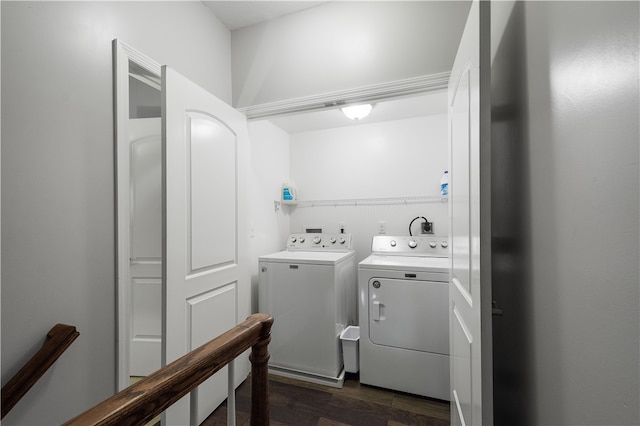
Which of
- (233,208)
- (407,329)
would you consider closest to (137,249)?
(233,208)

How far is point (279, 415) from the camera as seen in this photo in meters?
1.74

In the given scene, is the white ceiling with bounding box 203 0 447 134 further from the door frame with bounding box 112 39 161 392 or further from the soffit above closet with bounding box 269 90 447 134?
the door frame with bounding box 112 39 161 392

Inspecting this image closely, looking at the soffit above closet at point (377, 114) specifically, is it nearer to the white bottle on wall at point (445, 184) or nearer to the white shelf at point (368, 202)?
the white bottle on wall at point (445, 184)

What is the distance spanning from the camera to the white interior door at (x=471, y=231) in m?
0.79

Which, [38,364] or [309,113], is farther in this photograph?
[309,113]

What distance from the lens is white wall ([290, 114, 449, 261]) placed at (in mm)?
2773

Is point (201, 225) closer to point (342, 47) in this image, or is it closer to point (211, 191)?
point (211, 191)

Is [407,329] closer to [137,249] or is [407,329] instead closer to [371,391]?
[371,391]

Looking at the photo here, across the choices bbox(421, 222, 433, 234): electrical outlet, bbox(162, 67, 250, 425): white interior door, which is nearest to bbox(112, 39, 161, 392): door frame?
bbox(162, 67, 250, 425): white interior door

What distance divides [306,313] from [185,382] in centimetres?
165

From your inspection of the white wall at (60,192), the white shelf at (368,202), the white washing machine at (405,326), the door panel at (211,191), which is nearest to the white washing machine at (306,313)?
the white washing machine at (405,326)

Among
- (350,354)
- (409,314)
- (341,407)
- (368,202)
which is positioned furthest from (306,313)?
(368,202)

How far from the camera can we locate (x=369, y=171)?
300 centimetres

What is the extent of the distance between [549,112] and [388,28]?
1.27 meters
